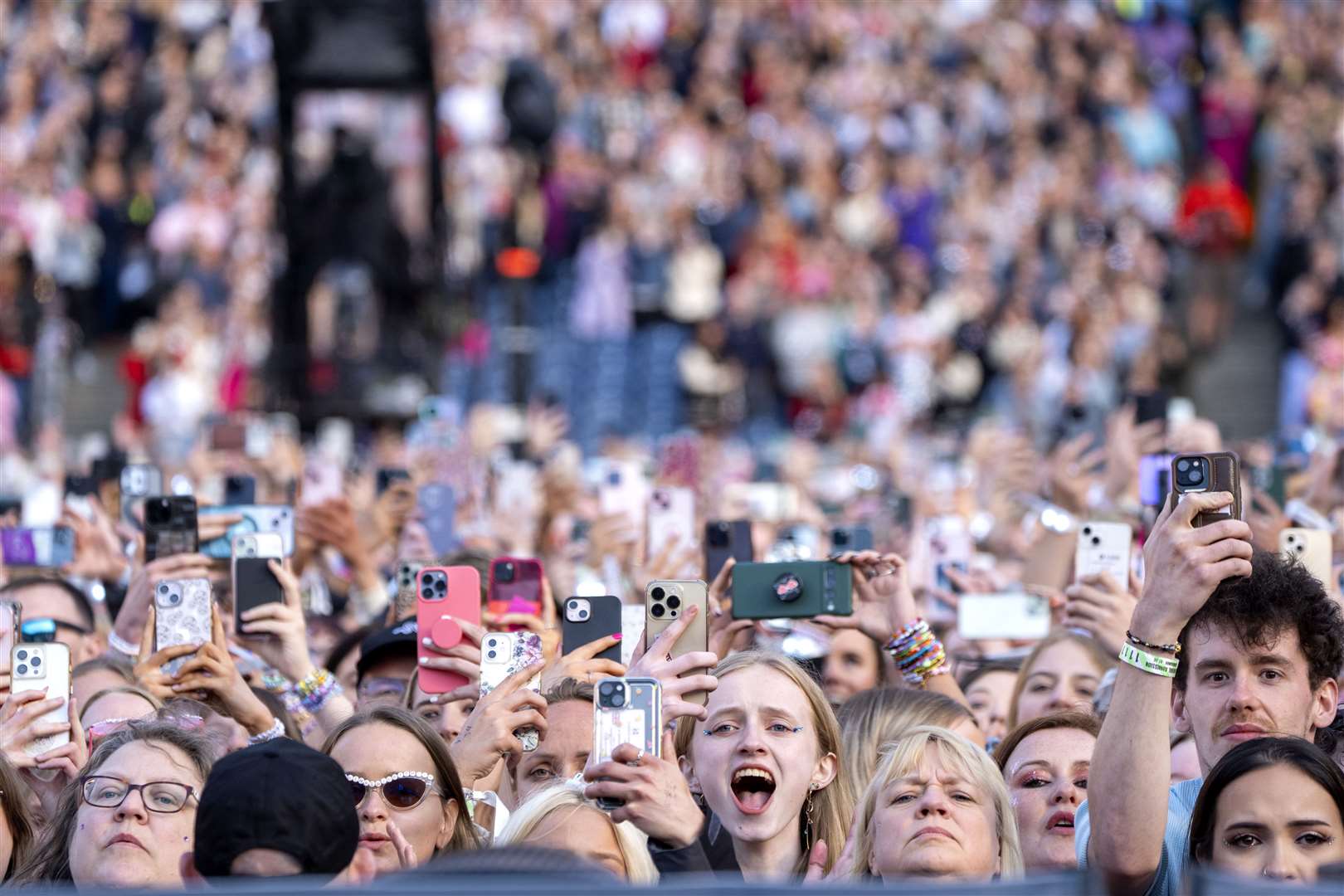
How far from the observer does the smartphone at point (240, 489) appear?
7734 millimetres

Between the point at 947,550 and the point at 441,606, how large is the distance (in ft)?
9.26

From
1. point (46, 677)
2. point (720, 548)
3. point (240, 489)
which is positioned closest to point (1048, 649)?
point (720, 548)

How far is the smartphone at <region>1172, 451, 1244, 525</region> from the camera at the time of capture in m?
4.26

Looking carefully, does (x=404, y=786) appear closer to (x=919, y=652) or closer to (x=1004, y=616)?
(x=919, y=652)

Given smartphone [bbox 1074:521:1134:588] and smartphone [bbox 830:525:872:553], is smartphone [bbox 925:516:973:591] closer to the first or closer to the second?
smartphone [bbox 830:525:872:553]

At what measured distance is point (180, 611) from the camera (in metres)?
5.97

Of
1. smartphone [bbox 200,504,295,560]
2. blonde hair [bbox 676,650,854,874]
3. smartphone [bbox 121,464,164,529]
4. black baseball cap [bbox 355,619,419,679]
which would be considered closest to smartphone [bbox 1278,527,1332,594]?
blonde hair [bbox 676,650,854,874]

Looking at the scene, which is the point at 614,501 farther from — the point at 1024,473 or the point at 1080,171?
the point at 1080,171

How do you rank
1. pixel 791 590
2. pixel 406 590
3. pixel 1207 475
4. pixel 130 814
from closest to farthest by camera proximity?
pixel 1207 475 → pixel 130 814 → pixel 791 590 → pixel 406 590

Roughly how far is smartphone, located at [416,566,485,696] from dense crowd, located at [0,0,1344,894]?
0.03 ft

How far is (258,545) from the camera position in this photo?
627 centimetres

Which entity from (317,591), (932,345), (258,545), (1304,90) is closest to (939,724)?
(258,545)

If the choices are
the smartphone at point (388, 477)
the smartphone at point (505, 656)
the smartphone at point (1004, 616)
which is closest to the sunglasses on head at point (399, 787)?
the smartphone at point (505, 656)

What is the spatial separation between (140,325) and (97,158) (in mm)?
1868
